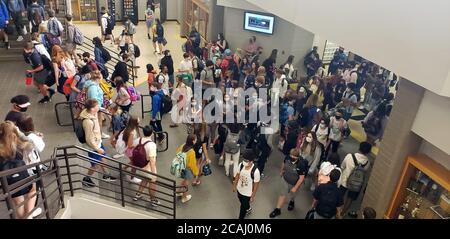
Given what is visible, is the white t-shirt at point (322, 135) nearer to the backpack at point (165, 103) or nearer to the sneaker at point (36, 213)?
the backpack at point (165, 103)

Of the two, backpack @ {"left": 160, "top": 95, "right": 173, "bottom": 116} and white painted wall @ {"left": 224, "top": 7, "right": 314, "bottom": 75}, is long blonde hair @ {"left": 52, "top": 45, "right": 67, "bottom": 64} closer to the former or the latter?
backpack @ {"left": 160, "top": 95, "right": 173, "bottom": 116}

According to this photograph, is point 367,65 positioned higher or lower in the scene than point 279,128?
higher

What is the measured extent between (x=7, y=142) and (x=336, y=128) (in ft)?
20.5

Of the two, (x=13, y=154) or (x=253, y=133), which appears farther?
(x=253, y=133)

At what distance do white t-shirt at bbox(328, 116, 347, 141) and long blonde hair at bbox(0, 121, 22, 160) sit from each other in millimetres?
6141

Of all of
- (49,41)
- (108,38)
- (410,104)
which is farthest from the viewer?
(108,38)

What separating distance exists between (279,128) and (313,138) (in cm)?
187

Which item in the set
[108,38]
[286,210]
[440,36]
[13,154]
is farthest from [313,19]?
[108,38]

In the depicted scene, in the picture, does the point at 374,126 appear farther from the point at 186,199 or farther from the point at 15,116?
the point at 15,116

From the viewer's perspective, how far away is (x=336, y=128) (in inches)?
303

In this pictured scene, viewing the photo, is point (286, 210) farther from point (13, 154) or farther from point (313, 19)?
point (13, 154)

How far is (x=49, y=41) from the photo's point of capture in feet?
28.7

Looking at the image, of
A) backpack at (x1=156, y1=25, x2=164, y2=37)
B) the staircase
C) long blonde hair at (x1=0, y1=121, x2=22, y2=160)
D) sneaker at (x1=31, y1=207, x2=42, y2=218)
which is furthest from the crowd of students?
backpack at (x1=156, y1=25, x2=164, y2=37)

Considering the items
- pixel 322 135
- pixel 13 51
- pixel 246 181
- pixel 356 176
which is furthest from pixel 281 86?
pixel 13 51
